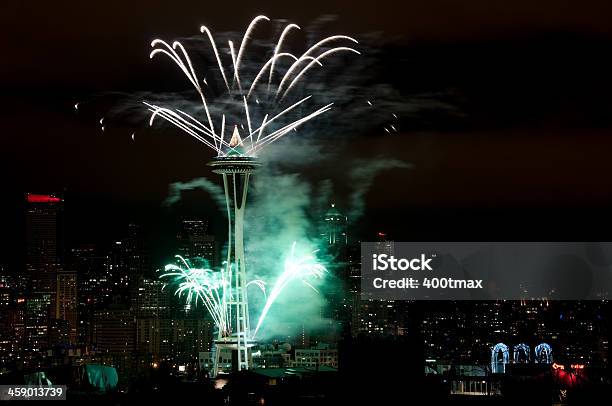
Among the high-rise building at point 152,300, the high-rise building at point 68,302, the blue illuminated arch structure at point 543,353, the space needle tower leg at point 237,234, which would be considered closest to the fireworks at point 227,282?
the space needle tower leg at point 237,234

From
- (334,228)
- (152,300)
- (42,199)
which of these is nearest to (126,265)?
(152,300)

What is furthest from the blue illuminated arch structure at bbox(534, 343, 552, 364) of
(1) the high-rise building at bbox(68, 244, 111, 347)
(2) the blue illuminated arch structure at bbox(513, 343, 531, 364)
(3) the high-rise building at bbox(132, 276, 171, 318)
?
(1) the high-rise building at bbox(68, 244, 111, 347)

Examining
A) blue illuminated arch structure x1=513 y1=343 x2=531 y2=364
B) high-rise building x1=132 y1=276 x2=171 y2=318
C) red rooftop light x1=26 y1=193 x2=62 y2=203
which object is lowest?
blue illuminated arch structure x1=513 y1=343 x2=531 y2=364

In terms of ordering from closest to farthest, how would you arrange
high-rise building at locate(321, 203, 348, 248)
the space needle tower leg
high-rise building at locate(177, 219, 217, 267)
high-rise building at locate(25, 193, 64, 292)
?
the space needle tower leg
high-rise building at locate(321, 203, 348, 248)
high-rise building at locate(177, 219, 217, 267)
high-rise building at locate(25, 193, 64, 292)

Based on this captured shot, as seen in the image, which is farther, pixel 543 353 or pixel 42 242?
pixel 42 242

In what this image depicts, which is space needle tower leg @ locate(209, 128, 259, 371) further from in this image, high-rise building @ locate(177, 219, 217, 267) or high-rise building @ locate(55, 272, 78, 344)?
high-rise building @ locate(55, 272, 78, 344)

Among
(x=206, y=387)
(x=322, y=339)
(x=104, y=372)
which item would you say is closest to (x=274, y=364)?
(x=322, y=339)

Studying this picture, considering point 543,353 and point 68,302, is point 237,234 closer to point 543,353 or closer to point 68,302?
point 543,353

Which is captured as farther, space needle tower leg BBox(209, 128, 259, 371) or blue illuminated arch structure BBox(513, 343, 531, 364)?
blue illuminated arch structure BBox(513, 343, 531, 364)

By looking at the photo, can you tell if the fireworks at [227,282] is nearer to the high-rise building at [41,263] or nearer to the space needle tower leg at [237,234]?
the space needle tower leg at [237,234]

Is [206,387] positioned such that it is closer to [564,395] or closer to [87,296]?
[564,395]

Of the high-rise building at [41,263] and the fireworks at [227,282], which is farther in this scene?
the high-rise building at [41,263]
